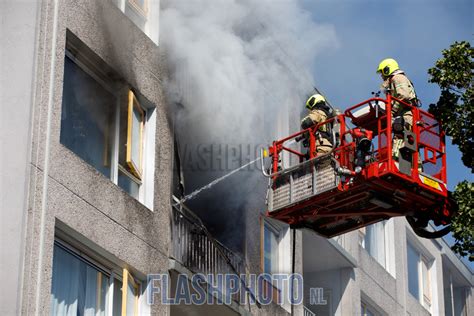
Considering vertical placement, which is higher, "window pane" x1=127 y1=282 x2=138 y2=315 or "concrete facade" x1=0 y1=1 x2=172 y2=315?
"concrete facade" x1=0 y1=1 x2=172 y2=315

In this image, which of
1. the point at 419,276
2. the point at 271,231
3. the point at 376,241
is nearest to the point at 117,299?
the point at 271,231

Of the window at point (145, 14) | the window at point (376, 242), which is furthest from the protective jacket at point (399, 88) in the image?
the window at point (376, 242)

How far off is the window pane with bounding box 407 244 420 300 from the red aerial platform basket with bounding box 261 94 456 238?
40.2 ft

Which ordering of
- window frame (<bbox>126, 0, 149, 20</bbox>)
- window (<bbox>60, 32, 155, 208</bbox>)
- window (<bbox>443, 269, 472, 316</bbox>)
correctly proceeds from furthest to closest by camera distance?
1. window (<bbox>443, 269, 472, 316</bbox>)
2. window frame (<bbox>126, 0, 149, 20</bbox>)
3. window (<bbox>60, 32, 155, 208</bbox>)

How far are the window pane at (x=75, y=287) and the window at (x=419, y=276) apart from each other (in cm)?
1500

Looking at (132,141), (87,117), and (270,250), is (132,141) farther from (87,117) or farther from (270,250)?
(270,250)

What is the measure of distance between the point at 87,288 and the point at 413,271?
16.1 metres

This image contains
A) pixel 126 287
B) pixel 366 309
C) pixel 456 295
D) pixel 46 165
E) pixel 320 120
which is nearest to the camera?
pixel 46 165

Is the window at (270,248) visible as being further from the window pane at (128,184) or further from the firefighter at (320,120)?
the window pane at (128,184)

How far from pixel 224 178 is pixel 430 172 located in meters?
5.31

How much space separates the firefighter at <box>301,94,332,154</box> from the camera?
17102 mm

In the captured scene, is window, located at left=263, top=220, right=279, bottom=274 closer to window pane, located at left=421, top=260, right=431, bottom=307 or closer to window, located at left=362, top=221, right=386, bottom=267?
window, located at left=362, top=221, right=386, bottom=267

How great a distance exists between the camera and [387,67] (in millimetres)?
17062

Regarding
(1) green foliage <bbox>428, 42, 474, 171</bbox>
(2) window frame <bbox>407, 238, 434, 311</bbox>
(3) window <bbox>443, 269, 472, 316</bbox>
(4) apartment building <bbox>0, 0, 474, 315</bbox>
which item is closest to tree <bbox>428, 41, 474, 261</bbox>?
(1) green foliage <bbox>428, 42, 474, 171</bbox>
